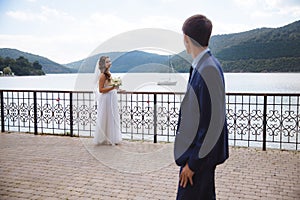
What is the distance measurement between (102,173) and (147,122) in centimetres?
263

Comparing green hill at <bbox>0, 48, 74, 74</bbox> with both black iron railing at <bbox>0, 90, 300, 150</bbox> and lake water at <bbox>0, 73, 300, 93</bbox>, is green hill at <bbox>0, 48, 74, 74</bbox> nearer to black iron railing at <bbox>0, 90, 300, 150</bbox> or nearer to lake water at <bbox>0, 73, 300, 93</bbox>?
lake water at <bbox>0, 73, 300, 93</bbox>

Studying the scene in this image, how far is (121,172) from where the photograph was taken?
447 cm

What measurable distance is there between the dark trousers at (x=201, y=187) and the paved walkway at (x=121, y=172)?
1.55 metres

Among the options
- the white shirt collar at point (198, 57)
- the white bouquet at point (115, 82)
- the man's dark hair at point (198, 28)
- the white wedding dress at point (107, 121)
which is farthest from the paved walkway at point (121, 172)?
the man's dark hair at point (198, 28)

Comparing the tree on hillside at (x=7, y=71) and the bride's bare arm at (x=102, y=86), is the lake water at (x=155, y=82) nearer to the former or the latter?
the bride's bare arm at (x=102, y=86)

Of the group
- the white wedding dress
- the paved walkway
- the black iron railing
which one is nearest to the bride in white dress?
the white wedding dress

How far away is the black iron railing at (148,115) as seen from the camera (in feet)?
19.4

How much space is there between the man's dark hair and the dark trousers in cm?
83

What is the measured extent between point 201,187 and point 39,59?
5768 millimetres

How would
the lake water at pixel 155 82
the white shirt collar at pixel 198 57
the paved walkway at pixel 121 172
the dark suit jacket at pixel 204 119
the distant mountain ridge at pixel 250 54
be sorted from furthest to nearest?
the lake water at pixel 155 82 → the distant mountain ridge at pixel 250 54 → the paved walkway at pixel 121 172 → the white shirt collar at pixel 198 57 → the dark suit jacket at pixel 204 119

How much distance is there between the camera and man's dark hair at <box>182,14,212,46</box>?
1.95m

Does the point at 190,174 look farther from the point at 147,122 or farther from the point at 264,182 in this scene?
the point at 147,122

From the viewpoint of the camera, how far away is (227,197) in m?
3.55

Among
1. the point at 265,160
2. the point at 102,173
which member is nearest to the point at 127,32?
the point at 102,173
